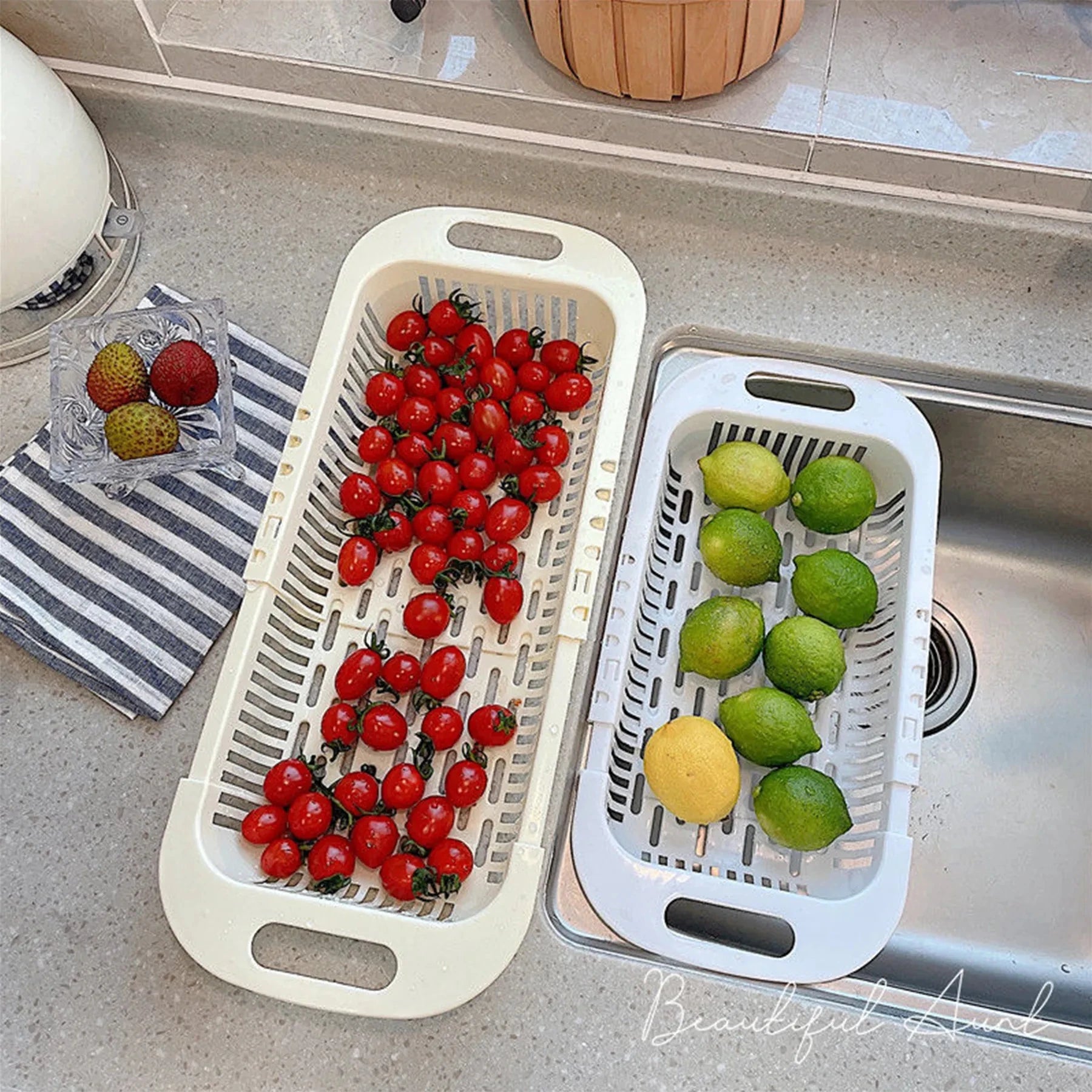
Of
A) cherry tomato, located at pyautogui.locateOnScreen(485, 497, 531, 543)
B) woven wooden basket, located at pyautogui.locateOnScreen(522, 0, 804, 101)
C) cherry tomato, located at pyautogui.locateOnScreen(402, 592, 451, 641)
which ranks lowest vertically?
cherry tomato, located at pyautogui.locateOnScreen(402, 592, 451, 641)

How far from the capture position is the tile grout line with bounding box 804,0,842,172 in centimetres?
77

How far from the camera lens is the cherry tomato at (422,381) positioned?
77 cm

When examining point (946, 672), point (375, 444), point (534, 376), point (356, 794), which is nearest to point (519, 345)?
point (534, 376)

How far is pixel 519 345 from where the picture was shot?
2.52 feet

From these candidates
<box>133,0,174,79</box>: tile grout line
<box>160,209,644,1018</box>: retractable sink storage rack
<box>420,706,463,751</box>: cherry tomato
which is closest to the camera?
<box>160,209,644,1018</box>: retractable sink storage rack

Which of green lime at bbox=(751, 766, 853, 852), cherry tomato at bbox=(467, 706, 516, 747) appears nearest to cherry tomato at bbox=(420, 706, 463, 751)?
cherry tomato at bbox=(467, 706, 516, 747)

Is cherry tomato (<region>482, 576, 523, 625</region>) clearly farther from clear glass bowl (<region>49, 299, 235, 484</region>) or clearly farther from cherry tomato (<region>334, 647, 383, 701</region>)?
clear glass bowl (<region>49, 299, 235, 484</region>)

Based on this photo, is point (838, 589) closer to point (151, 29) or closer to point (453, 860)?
point (453, 860)

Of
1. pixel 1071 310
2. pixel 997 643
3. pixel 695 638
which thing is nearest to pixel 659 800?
pixel 695 638

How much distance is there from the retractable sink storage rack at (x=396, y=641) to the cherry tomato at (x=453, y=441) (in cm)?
7

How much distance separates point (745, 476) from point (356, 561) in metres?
0.30

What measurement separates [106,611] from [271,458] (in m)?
0.16

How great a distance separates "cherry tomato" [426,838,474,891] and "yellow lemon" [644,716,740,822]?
5.6 inches

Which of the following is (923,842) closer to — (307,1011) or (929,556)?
(929,556)
